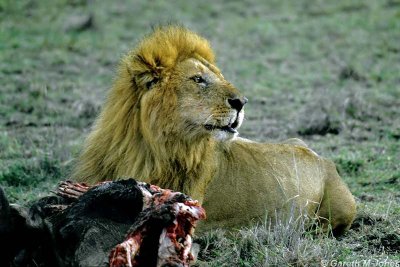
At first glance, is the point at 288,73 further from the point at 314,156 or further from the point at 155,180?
the point at 155,180

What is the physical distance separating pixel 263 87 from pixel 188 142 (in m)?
6.48

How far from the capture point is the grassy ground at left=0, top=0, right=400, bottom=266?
530cm

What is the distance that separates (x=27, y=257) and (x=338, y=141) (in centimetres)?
525

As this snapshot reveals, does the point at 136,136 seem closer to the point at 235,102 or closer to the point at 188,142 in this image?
the point at 188,142

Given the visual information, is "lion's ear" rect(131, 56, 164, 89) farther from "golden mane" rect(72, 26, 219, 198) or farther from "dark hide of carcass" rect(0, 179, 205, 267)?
"dark hide of carcass" rect(0, 179, 205, 267)

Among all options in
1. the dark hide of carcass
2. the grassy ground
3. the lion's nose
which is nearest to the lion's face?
the lion's nose

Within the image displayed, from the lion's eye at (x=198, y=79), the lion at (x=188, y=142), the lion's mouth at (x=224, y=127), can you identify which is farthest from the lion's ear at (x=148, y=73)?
the lion's mouth at (x=224, y=127)

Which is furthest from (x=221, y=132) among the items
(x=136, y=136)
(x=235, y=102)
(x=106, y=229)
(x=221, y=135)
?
(x=106, y=229)

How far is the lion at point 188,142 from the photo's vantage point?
16.5 ft

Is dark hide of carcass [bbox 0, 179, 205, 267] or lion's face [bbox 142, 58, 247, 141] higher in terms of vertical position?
lion's face [bbox 142, 58, 247, 141]

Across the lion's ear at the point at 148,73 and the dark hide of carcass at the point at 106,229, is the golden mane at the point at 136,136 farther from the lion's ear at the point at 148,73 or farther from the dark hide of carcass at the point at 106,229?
the dark hide of carcass at the point at 106,229

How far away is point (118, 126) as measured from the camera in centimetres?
517

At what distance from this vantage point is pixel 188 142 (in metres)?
5.07

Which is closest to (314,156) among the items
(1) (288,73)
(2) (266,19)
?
(1) (288,73)
